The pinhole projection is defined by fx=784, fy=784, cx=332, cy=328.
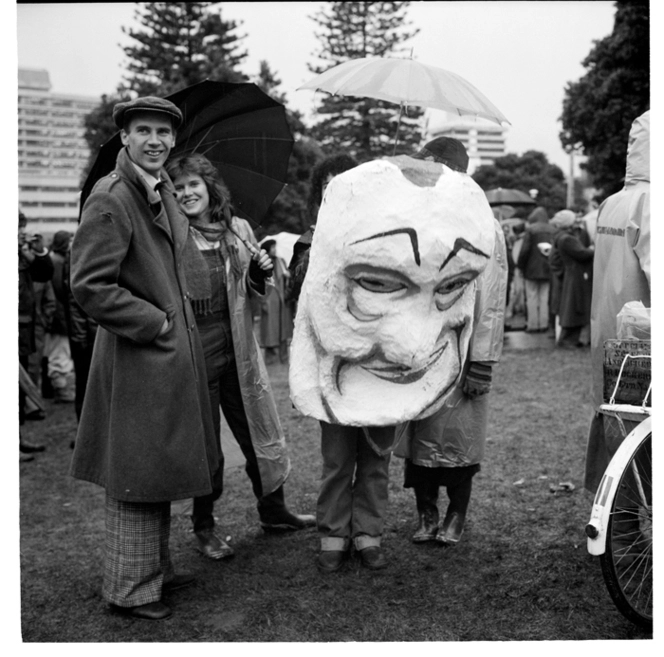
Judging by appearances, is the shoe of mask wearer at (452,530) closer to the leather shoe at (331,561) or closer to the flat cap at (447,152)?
the leather shoe at (331,561)

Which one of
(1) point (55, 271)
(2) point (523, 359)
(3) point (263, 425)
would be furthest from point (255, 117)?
(2) point (523, 359)

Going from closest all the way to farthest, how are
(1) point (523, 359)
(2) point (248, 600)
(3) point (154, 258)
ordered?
(3) point (154, 258) → (2) point (248, 600) → (1) point (523, 359)

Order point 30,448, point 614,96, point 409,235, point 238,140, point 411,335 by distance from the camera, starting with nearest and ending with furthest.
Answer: point 409,235
point 411,335
point 238,140
point 30,448
point 614,96

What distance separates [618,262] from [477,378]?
78cm


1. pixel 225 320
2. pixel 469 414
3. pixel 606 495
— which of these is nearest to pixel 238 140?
pixel 225 320

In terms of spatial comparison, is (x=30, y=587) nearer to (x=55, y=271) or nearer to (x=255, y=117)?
(x=255, y=117)

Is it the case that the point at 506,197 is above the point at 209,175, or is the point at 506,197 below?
above

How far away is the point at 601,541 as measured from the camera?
281 cm

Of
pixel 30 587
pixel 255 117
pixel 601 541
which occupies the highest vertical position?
pixel 255 117

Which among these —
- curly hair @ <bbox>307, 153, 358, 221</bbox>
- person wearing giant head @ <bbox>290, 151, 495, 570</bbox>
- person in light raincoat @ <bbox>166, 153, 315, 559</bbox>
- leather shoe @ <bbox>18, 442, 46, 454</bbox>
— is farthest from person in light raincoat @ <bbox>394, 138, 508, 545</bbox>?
leather shoe @ <bbox>18, 442, 46, 454</bbox>

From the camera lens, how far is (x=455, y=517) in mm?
3824

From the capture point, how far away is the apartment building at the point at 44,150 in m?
5.72

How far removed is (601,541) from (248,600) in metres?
1.48

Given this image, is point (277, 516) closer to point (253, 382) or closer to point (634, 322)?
point (253, 382)
